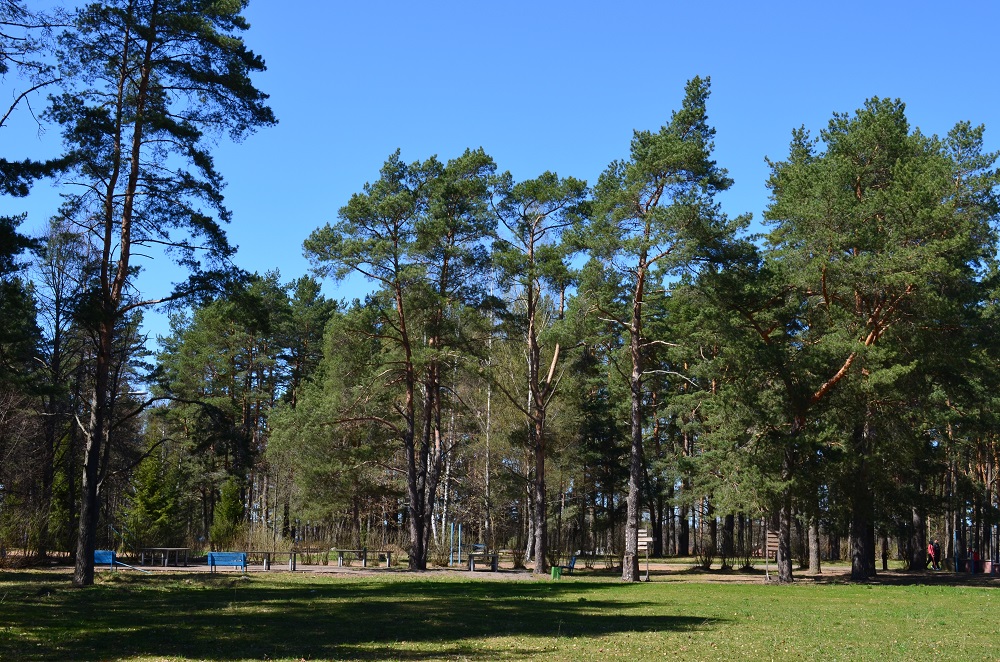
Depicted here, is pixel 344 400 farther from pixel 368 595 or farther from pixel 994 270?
pixel 994 270

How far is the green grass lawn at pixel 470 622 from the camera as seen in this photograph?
34.4 ft

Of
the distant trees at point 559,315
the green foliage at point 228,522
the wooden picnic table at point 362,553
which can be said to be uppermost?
the distant trees at point 559,315

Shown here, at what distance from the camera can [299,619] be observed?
13.9 meters

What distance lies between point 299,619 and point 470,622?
2603mm

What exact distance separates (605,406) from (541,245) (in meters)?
15.2

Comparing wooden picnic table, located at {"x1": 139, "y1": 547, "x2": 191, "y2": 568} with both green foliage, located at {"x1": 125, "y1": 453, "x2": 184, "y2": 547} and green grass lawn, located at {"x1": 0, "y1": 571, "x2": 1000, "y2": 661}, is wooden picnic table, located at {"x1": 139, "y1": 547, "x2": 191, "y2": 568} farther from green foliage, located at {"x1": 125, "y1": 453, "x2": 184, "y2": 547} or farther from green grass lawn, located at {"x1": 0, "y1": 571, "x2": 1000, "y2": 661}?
green grass lawn, located at {"x1": 0, "y1": 571, "x2": 1000, "y2": 661}

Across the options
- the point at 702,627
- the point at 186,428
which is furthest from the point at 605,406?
the point at 702,627

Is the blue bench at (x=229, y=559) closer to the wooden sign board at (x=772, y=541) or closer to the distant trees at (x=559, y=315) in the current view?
the distant trees at (x=559, y=315)

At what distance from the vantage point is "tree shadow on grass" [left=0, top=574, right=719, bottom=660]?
10422 mm

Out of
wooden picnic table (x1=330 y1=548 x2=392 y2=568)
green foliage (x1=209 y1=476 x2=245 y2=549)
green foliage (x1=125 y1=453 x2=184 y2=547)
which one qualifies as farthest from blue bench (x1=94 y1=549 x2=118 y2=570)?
green foliage (x1=209 y1=476 x2=245 y2=549)

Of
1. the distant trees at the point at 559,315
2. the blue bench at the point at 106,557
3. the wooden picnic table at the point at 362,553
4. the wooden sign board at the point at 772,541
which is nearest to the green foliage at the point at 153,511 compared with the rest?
the distant trees at the point at 559,315

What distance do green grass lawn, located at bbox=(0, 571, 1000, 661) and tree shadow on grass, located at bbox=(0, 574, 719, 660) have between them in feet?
0.11

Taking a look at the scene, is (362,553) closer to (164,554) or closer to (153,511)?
(164,554)

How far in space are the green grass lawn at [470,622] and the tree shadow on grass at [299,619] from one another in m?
0.03
